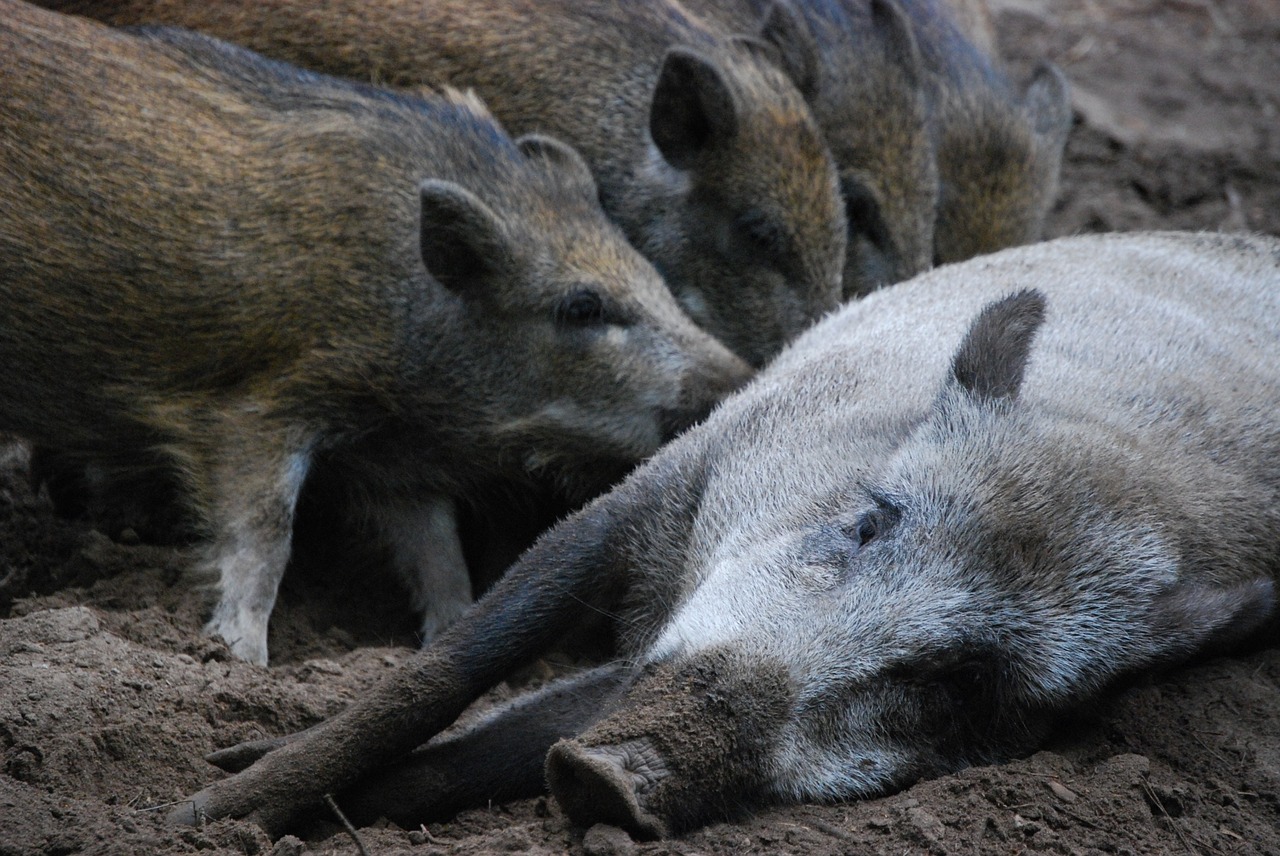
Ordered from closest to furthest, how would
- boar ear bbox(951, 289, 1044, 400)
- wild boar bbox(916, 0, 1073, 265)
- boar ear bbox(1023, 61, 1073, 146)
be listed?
boar ear bbox(951, 289, 1044, 400)
wild boar bbox(916, 0, 1073, 265)
boar ear bbox(1023, 61, 1073, 146)

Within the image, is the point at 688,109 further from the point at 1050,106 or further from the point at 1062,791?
the point at 1062,791

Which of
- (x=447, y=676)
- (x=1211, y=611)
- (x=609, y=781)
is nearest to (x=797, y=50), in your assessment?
(x=1211, y=611)

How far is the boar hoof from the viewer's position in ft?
7.78

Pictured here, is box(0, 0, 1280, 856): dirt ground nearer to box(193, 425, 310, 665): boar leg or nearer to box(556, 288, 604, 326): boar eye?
box(193, 425, 310, 665): boar leg

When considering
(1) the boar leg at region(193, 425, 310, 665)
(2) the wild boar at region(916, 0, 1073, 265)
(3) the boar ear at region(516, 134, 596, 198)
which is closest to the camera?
(1) the boar leg at region(193, 425, 310, 665)

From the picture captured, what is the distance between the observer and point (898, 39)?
5066 millimetres

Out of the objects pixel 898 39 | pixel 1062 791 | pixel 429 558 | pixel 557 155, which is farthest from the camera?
pixel 898 39

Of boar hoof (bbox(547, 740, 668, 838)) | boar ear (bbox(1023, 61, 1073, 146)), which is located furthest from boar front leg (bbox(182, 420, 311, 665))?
boar ear (bbox(1023, 61, 1073, 146))

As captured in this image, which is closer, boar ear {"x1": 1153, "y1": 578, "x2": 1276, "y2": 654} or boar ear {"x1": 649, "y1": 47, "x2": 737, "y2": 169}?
boar ear {"x1": 1153, "y1": 578, "x2": 1276, "y2": 654}

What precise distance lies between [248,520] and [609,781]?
1663 mm

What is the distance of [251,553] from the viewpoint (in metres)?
3.67

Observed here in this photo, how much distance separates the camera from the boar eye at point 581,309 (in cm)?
411

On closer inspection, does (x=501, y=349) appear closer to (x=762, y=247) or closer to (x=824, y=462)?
(x=762, y=247)

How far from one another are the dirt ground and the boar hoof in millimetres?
43
